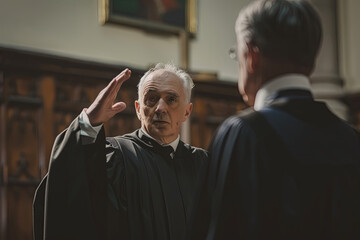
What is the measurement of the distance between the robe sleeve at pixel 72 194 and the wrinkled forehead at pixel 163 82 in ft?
2.20

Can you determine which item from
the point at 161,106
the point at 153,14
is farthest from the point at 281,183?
the point at 153,14

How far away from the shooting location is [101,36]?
7.39 metres

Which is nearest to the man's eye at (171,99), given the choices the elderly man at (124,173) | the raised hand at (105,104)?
the elderly man at (124,173)

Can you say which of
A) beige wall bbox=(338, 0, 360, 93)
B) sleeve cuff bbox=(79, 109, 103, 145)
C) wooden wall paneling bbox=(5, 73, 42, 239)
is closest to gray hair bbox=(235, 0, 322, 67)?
sleeve cuff bbox=(79, 109, 103, 145)

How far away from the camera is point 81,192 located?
2674 mm

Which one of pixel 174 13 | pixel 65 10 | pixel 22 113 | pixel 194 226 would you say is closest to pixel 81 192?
pixel 194 226

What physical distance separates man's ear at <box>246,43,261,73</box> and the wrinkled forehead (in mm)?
1474

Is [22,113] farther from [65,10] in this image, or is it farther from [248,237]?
[248,237]

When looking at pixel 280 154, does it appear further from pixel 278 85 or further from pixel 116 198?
pixel 116 198

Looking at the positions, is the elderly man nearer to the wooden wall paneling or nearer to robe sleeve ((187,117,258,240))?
robe sleeve ((187,117,258,240))

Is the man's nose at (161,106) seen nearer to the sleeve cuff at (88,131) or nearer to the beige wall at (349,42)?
the sleeve cuff at (88,131)

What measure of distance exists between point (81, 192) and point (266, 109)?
44.9 inches

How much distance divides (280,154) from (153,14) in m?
6.35

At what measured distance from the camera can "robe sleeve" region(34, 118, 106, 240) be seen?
2.65 metres
